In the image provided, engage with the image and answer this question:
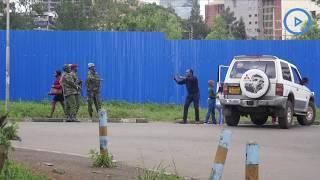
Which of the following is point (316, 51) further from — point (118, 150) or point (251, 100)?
point (118, 150)

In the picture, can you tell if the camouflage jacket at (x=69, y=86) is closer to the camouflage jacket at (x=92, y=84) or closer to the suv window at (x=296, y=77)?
the camouflage jacket at (x=92, y=84)

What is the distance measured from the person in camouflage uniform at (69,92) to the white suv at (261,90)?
4743mm

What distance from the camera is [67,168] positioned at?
8742 millimetres

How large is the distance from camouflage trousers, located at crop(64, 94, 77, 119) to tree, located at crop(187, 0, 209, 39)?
65.2 metres

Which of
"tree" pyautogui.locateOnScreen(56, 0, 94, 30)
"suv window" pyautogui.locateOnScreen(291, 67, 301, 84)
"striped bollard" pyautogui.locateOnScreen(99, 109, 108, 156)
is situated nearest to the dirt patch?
"striped bollard" pyautogui.locateOnScreen(99, 109, 108, 156)

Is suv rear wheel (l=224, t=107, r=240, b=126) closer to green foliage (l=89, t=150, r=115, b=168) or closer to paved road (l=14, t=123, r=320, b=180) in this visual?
paved road (l=14, t=123, r=320, b=180)

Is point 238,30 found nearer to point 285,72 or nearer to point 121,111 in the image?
point 121,111

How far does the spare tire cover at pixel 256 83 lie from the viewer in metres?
16.7

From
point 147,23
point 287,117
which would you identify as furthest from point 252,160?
point 147,23

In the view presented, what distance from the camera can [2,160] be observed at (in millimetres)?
5812

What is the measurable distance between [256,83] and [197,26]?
78889mm

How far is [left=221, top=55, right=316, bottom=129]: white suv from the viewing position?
55.1 feet

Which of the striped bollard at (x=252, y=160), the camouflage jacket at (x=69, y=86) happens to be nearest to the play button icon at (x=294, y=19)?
the camouflage jacket at (x=69, y=86)

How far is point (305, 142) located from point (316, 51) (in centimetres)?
1089
